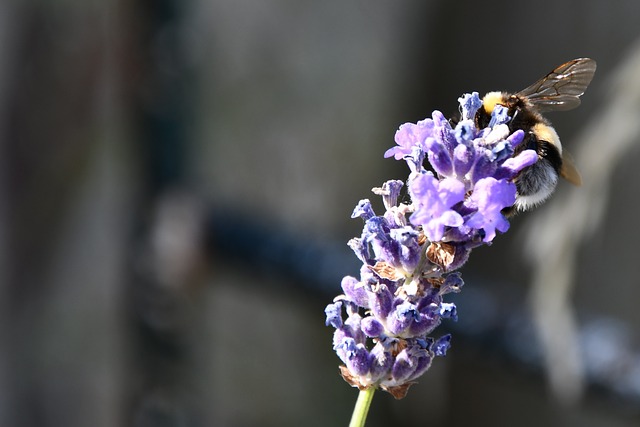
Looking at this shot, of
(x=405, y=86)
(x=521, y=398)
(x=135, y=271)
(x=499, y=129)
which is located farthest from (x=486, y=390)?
(x=499, y=129)

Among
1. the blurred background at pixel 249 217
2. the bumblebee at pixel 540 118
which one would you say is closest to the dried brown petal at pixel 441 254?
the bumblebee at pixel 540 118

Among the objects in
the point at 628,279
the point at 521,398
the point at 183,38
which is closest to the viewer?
the point at 183,38

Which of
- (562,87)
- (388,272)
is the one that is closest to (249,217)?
(562,87)

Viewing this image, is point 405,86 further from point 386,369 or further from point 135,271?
point 386,369

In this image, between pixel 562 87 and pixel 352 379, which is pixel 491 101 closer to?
pixel 562 87

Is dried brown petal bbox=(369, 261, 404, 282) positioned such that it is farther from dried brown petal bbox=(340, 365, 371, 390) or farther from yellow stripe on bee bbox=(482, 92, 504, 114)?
yellow stripe on bee bbox=(482, 92, 504, 114)

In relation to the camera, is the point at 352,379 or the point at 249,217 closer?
the point at 352,379

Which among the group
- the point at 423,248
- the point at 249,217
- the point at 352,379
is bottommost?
the point at 249,217
